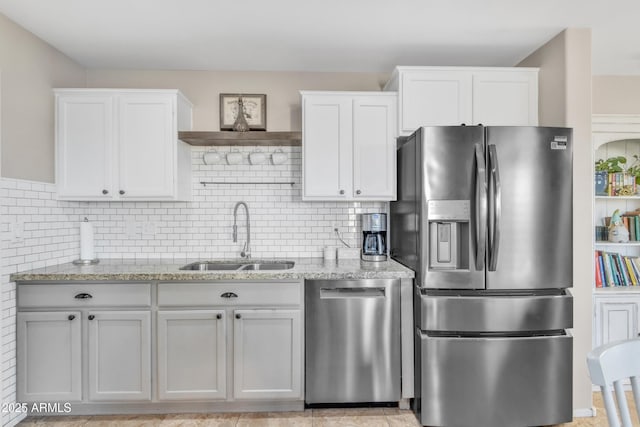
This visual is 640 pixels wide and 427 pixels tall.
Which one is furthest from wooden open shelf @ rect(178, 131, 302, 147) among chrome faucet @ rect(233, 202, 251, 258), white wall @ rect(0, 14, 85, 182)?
white wall @ rect(0, 14, 85, 182)

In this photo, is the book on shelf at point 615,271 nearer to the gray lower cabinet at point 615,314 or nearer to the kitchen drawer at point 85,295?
the gray lower cabinet at point 615,314

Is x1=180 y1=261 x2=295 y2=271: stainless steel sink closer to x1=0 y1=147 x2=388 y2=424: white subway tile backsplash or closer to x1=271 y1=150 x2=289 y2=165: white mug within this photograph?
x1=0 y1=147 x2=388 y2=424: white subway tile backsplash

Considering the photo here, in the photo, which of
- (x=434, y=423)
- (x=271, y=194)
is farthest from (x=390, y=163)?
(x=434, y=423)

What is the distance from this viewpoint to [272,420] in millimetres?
2629

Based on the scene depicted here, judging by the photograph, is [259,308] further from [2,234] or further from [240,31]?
[240,31]

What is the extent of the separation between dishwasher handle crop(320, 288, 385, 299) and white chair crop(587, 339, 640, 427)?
1.61 meters

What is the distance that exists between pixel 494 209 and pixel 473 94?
41.2 inches

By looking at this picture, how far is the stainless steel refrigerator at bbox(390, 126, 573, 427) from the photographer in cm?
246

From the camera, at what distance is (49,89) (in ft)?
9.73

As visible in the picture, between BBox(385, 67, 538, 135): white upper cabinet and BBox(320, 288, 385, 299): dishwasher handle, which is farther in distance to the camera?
BBox(385, 67, 538, 135): white upper cabinet

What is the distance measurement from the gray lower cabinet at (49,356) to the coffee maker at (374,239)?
2.00 m

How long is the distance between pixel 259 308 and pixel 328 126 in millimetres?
1420

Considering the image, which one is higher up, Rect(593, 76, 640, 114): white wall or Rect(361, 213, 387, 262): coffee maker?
Rect(593, 76, 640, 114): white wall

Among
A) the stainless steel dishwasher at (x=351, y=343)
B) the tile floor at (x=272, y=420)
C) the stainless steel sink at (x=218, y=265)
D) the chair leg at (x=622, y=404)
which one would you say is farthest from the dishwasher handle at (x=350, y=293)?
the chair leg at (x=622, y=404)
